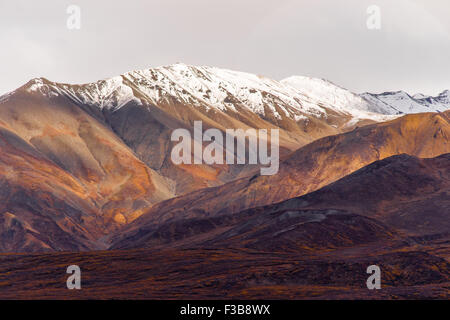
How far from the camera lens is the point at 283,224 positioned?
15412 centimetres

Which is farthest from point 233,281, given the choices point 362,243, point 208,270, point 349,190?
point 349,190

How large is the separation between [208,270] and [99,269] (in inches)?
691

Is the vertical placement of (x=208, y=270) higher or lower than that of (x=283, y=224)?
lower

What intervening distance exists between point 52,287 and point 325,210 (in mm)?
64807

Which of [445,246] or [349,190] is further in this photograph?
[349,190]

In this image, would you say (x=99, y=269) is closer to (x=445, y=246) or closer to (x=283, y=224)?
(x=283, y=224)

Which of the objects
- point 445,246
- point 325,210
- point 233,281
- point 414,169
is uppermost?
point 414,169
